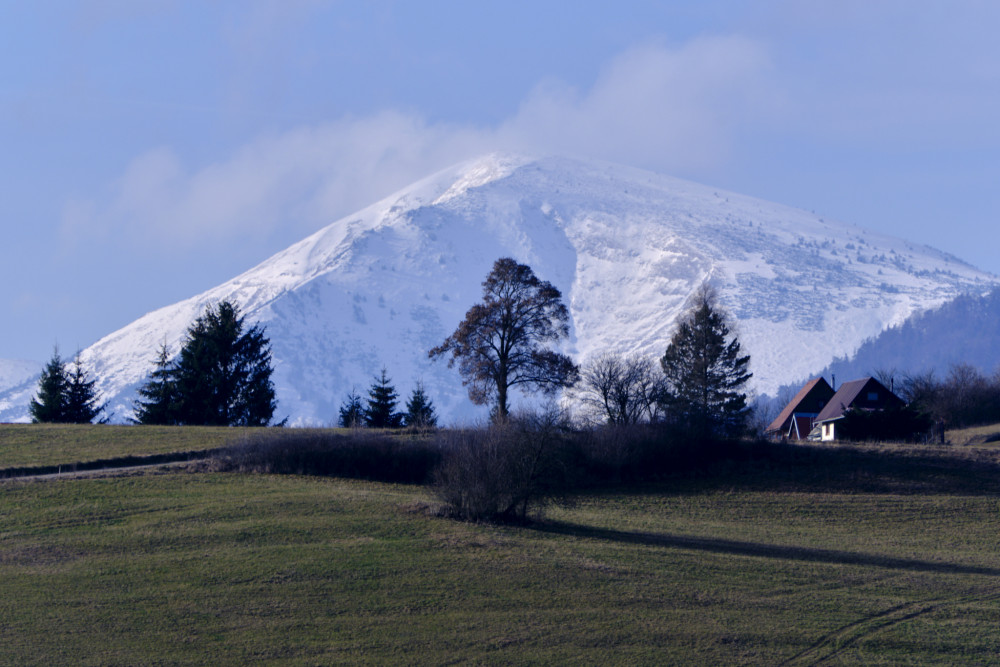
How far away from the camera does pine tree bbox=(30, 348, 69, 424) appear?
65688 mm

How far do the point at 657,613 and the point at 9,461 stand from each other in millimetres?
29939

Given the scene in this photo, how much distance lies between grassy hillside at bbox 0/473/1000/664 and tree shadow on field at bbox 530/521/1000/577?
141mm

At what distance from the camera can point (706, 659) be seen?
2334 centimetres

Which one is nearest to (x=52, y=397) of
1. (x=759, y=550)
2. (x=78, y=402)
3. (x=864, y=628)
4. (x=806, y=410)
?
(x=78, y=402)

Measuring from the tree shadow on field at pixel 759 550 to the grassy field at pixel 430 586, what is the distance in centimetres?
15

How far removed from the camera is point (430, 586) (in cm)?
2720

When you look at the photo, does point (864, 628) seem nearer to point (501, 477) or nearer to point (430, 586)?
point (430, 586)

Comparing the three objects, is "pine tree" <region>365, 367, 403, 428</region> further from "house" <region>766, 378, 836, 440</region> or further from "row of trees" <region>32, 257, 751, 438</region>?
"house" <region>766, 378, 836, 440</region>

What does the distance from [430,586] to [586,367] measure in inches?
1719

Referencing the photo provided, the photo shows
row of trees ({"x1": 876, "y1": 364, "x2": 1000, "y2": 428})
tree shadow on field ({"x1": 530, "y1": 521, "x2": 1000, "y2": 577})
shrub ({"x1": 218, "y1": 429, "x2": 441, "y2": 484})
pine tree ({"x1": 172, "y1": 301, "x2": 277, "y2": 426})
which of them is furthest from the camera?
row of trees ({"x1": 876, "y1": 364, "x2": 1000, "y2": 428})

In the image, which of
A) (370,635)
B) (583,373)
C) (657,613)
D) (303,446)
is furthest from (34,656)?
(583,373)

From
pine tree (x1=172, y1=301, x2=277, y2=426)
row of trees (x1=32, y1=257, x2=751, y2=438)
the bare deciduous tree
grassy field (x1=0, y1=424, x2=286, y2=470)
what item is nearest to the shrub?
grassy field (x1=0, y1=424, x2=286, y2=470)

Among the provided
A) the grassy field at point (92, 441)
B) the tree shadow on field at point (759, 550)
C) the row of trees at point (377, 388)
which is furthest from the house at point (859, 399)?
the grassy field at point (92, 441)

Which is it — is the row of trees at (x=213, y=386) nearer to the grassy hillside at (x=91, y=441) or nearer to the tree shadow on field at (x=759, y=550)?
the grassy hillside at (x=91, y=441)
